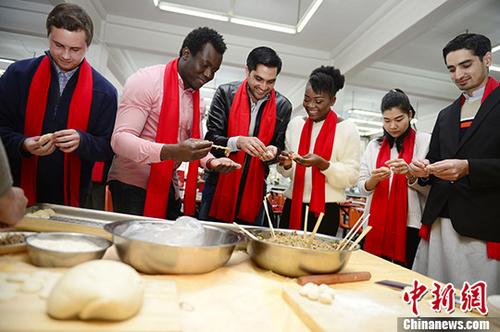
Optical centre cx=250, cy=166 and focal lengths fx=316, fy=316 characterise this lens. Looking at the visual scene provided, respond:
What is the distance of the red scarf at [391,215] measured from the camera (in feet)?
7.51

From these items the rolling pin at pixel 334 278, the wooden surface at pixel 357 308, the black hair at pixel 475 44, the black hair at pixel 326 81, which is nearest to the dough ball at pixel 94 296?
the wooden surface at pixel 357 308

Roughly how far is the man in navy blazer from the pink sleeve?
54.9 inches

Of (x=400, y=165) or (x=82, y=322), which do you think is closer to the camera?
(x=82, y=322)

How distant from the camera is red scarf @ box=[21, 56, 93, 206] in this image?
5.13 feet

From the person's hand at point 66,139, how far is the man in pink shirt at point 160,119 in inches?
8.2

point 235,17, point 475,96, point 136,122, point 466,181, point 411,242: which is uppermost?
point 235,17

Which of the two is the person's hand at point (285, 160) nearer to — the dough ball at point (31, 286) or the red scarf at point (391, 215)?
the red scarf at point (391, 215)

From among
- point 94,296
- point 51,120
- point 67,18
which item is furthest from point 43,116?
point 94,296

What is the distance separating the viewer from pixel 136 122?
1523mm

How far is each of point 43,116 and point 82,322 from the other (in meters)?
1.44

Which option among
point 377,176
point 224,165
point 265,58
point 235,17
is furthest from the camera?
point 235,17

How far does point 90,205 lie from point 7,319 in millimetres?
1611

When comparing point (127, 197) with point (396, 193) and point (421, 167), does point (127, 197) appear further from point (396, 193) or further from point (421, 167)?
point (396, 193)

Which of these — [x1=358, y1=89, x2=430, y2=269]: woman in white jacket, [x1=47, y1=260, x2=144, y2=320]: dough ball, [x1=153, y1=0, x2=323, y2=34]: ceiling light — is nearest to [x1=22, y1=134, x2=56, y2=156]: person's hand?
[x1=47, y1=260, x2=144, y2=320]: dough ball
